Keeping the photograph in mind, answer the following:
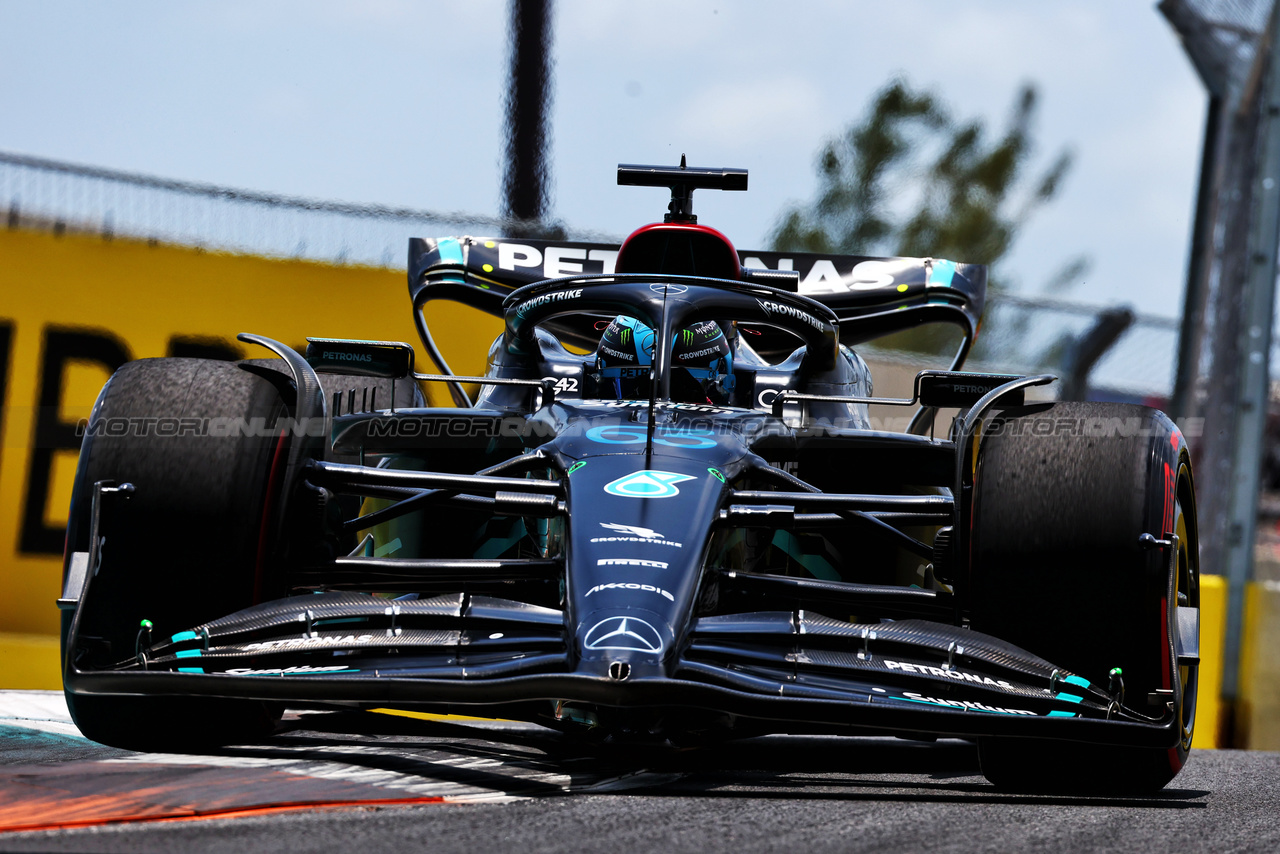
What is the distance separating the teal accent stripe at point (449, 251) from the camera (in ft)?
22.0

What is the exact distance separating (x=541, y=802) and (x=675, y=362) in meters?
2.15

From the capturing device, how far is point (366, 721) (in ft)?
16.5

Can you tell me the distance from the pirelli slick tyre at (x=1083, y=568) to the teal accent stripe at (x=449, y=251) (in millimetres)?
3350

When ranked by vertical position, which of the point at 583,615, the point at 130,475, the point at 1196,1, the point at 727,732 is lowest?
the point at 727,732

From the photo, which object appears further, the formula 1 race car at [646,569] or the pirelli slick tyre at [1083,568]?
the pirelli slick tyre at [1083,568]

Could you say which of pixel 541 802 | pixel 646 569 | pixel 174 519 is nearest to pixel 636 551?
pixel 646 569

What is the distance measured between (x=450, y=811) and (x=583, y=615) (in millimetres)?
589

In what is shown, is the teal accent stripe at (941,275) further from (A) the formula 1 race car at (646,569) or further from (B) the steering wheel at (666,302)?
(A) the formula 1 race car at (646,569)

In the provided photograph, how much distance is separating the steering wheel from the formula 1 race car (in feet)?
0.05

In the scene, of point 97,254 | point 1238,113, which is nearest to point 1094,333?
point 1238,113

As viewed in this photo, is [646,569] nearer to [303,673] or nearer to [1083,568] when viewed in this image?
[303,673]

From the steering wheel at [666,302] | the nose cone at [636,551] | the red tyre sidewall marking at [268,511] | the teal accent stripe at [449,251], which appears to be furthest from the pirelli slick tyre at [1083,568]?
the teal accent stripe at [449,251]

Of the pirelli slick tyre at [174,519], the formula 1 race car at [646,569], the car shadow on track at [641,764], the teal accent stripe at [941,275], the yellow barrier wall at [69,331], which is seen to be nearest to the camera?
the formula 1 race car at [646,569]

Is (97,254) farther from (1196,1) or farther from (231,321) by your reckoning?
(1196,1)
